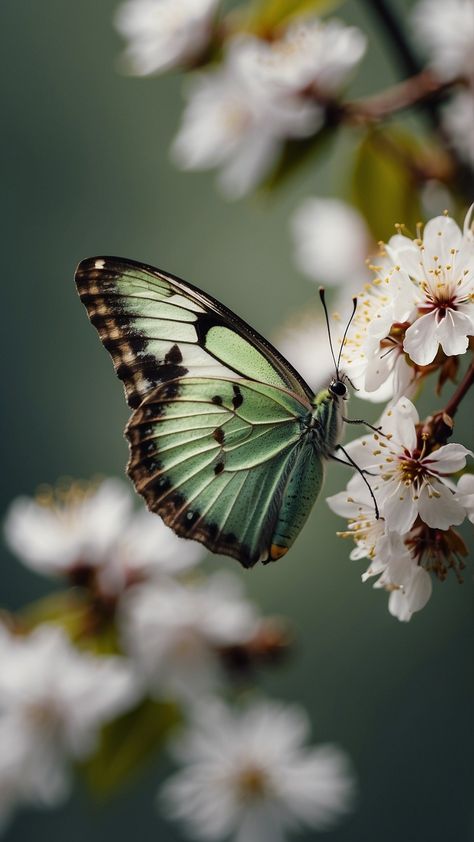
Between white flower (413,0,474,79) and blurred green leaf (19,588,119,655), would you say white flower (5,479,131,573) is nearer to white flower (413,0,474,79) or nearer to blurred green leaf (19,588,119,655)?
blurred green leaf (19,588,119,655)

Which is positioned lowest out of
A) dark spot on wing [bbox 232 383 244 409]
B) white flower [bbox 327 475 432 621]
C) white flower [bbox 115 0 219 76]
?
white flower [bbox 327 475 432 621]

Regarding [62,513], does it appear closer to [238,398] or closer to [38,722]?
[38,722]

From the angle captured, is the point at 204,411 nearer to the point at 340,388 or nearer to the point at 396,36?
the point at 340,388

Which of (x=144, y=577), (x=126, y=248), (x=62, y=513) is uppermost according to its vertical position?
(x=126, y=248)

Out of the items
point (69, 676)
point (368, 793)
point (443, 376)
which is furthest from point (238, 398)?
point (368, 793)

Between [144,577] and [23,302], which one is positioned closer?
[144,577]

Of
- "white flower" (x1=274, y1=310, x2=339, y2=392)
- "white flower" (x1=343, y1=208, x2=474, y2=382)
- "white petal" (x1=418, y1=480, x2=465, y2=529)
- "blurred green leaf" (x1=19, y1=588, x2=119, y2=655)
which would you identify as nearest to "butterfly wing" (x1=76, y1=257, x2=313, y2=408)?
"white flower" (x1=343, y1=208, x2=474, y2=382)
